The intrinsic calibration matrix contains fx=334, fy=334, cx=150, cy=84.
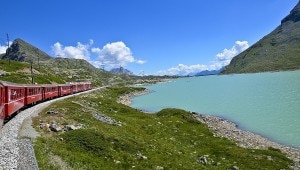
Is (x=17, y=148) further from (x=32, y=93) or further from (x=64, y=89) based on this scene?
(x=64, y=89)

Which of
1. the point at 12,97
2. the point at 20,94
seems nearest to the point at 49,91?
the point at 20,94

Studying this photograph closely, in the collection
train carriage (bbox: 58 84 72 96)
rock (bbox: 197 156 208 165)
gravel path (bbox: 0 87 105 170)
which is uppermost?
train carriage (bbox: 58 84 72 96)

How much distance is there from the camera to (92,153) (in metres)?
26.3

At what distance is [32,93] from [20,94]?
9710mm

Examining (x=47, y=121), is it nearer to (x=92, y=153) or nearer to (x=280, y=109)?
(x=92, y=153)

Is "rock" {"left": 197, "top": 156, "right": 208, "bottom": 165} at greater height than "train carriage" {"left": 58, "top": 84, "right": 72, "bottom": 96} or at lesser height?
lesser

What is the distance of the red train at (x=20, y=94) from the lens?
34928 millimetres

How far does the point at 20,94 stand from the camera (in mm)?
A: 46750

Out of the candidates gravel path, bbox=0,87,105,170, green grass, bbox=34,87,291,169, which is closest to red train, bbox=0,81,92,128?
gravel path, bbox=0,87,105,170

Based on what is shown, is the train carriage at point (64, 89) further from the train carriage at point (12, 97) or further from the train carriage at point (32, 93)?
the train carriage at point (12, 97)

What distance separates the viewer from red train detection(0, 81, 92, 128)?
115ft

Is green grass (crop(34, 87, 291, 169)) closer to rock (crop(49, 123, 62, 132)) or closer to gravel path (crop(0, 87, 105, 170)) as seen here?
gravel path (crop(0, 87, 105, 170))

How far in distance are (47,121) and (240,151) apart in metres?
20.0

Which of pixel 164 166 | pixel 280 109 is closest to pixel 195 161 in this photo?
pixel 164 166
